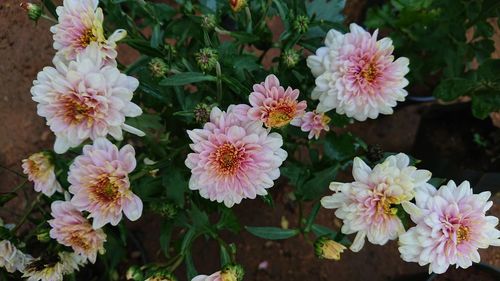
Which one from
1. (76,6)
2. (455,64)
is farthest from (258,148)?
(455,64)

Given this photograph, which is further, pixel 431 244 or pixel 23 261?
pixel 23 261

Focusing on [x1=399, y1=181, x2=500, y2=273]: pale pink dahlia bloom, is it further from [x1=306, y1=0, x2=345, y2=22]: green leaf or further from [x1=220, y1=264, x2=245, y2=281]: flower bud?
[x1=306, y1=0, x2=345, y2=22]: green leaf

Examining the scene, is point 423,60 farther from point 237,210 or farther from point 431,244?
point 431,244

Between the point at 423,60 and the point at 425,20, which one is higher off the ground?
the point at 425,20

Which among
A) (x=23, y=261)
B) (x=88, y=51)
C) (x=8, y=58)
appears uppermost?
(x=88, y=51)

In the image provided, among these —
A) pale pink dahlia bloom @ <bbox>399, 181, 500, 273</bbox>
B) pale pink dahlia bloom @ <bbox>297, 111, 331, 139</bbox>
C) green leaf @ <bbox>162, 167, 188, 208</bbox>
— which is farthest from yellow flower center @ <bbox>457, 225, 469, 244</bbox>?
green leaf @ <bbox>162, 167, 188, 208</bbox>

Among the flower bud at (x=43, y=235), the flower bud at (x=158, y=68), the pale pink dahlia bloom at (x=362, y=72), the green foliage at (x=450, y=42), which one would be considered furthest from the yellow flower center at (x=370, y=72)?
the flower bud at (x=43, y=235)

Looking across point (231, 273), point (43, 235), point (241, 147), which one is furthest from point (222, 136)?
point (43, 235)
